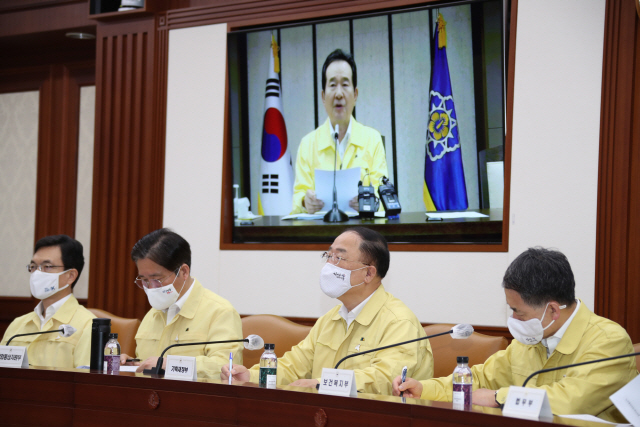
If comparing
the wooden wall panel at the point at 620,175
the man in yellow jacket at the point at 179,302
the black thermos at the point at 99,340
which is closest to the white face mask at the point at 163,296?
the man in yellow jacket at the point at 179,302

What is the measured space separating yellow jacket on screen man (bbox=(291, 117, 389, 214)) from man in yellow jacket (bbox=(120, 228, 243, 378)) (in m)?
1.21

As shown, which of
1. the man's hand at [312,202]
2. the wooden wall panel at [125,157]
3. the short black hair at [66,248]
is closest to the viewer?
the short black hair at [66,248]

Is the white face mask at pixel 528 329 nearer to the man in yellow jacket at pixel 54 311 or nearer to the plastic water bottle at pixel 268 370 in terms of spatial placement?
the plastic water bottle at pixel 268 370

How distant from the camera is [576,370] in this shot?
216cm

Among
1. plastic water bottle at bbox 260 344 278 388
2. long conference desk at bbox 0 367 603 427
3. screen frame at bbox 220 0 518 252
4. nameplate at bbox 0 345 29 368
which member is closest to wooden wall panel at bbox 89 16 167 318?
screen frame at bbox 220 0 518 252

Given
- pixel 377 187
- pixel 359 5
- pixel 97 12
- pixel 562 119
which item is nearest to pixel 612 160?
pixel 562 119

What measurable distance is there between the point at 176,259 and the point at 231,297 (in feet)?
4.15

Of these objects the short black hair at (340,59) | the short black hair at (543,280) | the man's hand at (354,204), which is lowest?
the short black hair at (543,280)

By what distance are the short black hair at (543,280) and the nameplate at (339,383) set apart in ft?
2.05

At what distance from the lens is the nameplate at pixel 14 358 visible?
8.73ft

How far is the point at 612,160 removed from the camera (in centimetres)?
334

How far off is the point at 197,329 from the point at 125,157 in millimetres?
1940

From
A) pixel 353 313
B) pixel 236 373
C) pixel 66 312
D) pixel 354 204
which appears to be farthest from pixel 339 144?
pixel 236 373

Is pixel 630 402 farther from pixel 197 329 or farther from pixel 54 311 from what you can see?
pixel 54 311
